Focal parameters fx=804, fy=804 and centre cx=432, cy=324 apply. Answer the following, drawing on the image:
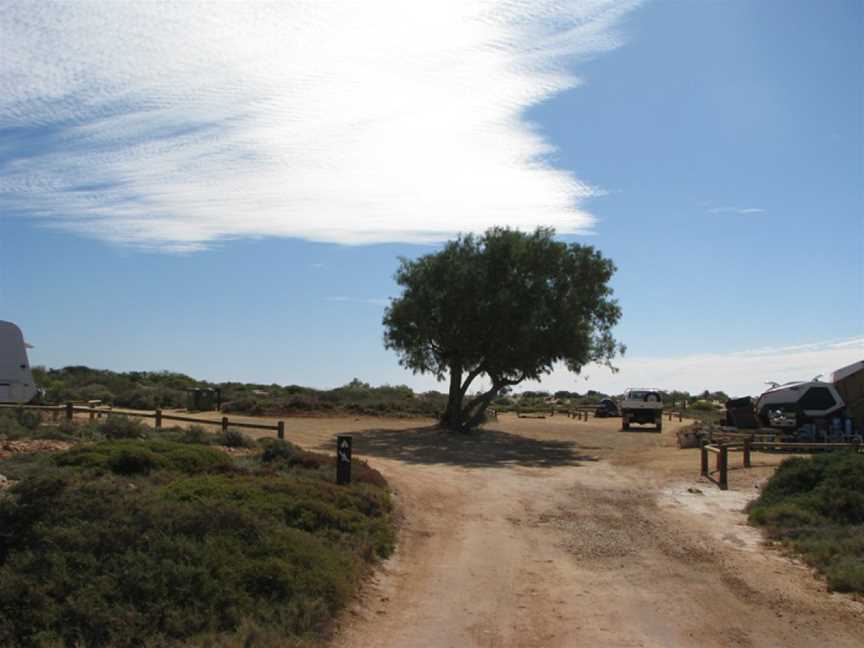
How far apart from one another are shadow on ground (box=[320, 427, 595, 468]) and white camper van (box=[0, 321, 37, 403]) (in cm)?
1079

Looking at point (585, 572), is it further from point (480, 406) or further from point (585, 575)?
point (480, 406)

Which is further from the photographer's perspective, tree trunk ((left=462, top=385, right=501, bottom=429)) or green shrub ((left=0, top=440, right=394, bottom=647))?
tree trunk ((left=462, top=385, right=501, bottom=429))

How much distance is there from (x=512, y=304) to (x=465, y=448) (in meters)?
6.20

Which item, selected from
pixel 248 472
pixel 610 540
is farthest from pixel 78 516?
pixel 610 540

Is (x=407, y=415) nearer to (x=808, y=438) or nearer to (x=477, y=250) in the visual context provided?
(x=477, y=250)

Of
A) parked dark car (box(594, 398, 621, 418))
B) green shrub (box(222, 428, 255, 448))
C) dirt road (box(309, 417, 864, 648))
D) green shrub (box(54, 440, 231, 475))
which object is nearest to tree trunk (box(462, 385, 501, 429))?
dirt road (box(309, 417, 864, 648))

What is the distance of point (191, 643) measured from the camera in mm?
6812

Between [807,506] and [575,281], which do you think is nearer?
[807,506]

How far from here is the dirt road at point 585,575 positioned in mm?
8141

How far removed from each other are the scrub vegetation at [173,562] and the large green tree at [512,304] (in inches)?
843

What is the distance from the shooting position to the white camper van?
2742 cm

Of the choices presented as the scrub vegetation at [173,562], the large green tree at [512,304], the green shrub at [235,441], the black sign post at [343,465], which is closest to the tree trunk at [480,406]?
the large green tree at [512,304]

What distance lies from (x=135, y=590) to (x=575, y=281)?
28495 millimetres

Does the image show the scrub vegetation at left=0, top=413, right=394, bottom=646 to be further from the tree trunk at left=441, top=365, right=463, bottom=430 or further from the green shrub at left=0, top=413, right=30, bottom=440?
the tree trunk at left=441, top=365, right=463, bottom=430
